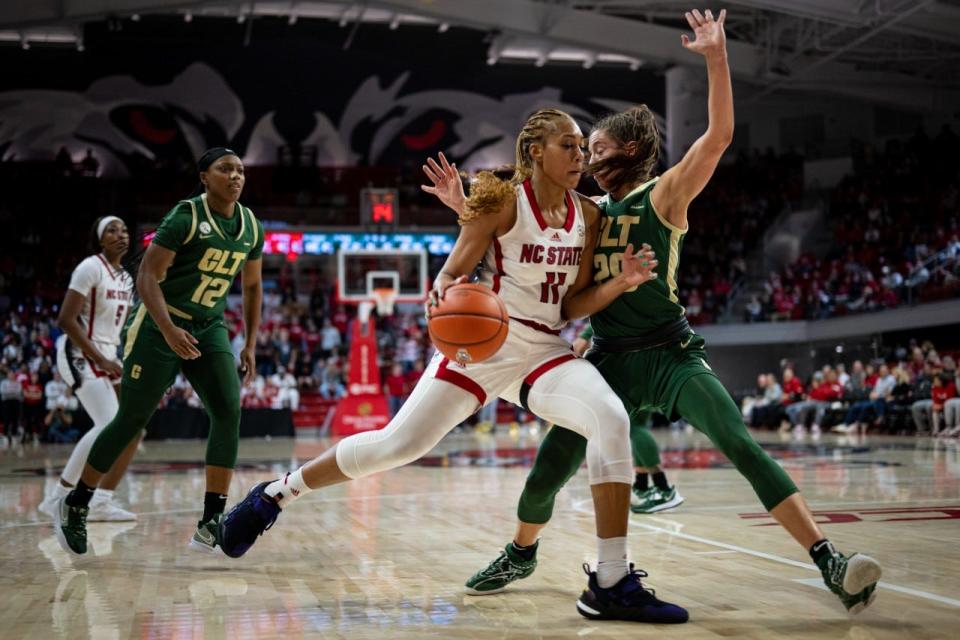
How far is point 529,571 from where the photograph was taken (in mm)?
4441

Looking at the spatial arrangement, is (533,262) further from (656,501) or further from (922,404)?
(922,404)

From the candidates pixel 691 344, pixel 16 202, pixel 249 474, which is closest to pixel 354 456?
pixel 691 344

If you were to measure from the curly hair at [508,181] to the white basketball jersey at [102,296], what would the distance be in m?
3.87

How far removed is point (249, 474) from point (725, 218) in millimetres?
23971

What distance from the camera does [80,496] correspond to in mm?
5535

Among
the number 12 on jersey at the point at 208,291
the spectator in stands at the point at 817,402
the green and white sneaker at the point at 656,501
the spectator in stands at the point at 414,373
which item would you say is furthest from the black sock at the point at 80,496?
the spectator in stands at the point at 414,373

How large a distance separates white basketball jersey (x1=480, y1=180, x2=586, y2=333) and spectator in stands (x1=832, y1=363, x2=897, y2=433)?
608 inches

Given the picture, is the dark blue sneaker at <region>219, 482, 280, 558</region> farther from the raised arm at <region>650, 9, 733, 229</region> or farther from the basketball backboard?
the basketball backboard

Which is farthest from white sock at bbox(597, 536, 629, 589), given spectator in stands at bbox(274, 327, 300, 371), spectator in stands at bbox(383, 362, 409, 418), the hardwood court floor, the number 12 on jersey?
spectator in stands at bbox(274, 327, 300, 371)

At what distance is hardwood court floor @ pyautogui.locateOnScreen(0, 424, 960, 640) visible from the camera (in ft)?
11.9

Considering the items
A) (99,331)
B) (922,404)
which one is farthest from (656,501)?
(922,404)

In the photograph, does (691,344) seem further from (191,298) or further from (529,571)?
(191,298)

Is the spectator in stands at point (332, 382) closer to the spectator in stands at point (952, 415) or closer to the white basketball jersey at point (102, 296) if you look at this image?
the spectator in stands at point (952, 415)

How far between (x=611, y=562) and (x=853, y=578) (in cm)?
84
